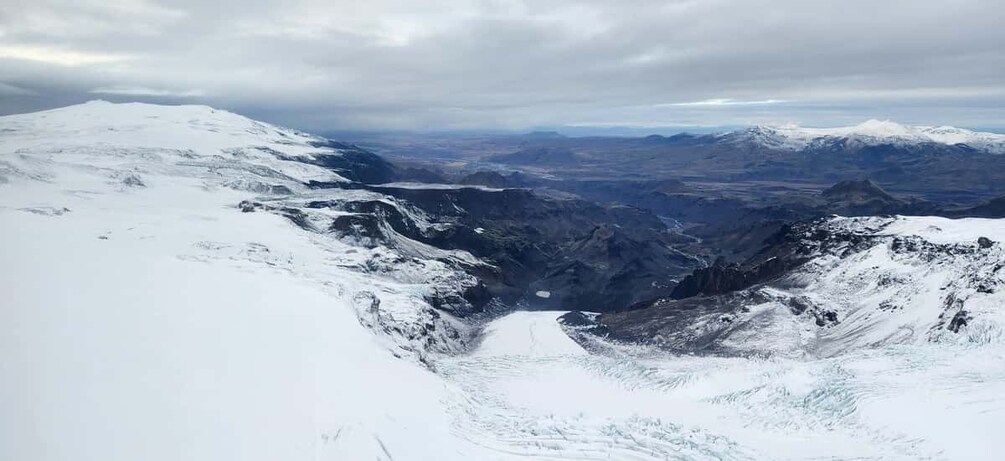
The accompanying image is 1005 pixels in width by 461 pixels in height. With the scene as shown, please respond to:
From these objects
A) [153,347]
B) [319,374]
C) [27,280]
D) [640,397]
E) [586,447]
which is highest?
[27,280]

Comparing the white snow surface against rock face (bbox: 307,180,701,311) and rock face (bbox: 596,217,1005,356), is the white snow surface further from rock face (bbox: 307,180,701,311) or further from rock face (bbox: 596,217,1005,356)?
rock face (bbox: 307,180,701,311)

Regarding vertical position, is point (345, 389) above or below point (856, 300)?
above

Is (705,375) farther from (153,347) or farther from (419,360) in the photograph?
(153,347)

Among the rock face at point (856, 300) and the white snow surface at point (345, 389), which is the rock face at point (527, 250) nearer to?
the rock face at point (856, 300)

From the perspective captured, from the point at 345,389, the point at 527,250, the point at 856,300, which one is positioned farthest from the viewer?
the point at 527,250

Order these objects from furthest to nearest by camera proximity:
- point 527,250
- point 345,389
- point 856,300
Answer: point 527,250, point 856,300, point 345,389

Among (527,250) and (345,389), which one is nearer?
(345,389)

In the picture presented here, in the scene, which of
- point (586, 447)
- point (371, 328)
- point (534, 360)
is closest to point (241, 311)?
point (371, 328)

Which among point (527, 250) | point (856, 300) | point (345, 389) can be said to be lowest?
point (527, 250)

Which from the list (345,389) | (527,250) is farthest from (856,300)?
(527,250)

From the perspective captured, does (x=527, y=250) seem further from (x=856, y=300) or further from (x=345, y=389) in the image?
(x=345, y=389)

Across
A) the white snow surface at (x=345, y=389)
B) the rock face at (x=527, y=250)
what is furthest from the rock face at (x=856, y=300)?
the rock face at (x=527, y=250)
